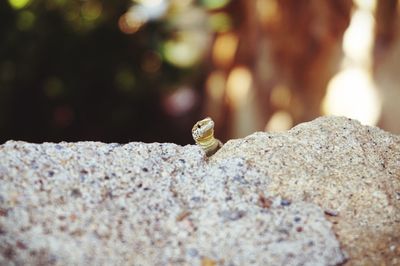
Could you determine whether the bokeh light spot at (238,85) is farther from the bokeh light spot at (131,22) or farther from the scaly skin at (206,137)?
the scaly skin at (206,137)

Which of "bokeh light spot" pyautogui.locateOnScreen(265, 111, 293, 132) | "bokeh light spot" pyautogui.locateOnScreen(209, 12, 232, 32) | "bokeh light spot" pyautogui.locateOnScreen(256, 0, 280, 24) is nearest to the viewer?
"bokeh light spot" pyautogui.locateOnScreen(265, 111, 293, 132)

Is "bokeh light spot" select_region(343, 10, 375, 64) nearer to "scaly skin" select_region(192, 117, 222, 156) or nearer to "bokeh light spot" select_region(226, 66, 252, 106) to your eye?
"bokeh light spot" select_region(226, 66, 252, 106)

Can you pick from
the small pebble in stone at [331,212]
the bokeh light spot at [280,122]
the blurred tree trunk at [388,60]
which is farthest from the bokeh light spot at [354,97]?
the small pebble in stone at [331,212]

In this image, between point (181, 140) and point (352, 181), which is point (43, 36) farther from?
point (352, 181)

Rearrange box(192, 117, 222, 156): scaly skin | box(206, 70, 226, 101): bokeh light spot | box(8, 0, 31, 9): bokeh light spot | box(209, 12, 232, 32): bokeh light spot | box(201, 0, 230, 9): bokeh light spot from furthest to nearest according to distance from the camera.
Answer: box(206, 70, 226, 101): bokeh light spot < box(209, 12, 232, 32): bokeh light spot < box(201, 0, 230, 9): bokeh light spot < box(8, 0, 31, 9): bokeh light spot < box(192, 117, 222, 156): scaly skin

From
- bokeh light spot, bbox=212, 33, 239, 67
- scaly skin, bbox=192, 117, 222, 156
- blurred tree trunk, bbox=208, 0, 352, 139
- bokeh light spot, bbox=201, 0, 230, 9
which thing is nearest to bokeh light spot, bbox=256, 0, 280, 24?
blurred tree trunk, bbox=208, 0, 352, 139

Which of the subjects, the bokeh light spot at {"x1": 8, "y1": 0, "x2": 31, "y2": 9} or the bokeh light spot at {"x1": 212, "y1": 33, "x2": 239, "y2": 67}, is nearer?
the bokeh light spot at {"x1": 8, "y1": 0, "x2": 31, "y2": 9}
